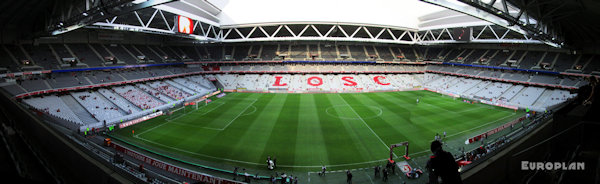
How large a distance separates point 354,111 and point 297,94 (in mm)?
15190

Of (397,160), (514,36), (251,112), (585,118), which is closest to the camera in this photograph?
(585,118)

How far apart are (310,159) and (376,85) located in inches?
1434

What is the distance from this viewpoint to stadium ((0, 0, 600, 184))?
6691 mm

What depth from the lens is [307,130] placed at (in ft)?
79.6

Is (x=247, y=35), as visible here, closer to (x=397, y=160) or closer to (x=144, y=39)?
(x=144, y=39)

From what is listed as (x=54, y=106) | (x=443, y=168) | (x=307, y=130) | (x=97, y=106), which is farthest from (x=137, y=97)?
(x=443, y=168)

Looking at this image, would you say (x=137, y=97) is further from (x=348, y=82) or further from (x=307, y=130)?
(x=348, y=82)

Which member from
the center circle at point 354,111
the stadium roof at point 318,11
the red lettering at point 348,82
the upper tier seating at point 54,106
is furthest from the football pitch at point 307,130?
the stadium roof at point 318,11

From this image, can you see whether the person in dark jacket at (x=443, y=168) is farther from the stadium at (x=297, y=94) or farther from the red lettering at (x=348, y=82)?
the red lettering at (x=348, y=82)

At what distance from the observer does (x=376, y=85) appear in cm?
5097

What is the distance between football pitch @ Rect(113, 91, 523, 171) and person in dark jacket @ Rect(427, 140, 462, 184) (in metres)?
13.2

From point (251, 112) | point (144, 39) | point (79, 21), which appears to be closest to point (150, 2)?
point (79, 21)

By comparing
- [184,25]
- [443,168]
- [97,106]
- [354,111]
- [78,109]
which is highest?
[184,25]

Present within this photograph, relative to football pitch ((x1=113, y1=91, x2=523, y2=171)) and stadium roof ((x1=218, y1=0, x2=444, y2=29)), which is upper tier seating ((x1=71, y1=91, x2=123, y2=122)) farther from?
stadium roof ((x1=218, y1=0, x2=444, y2=29))
